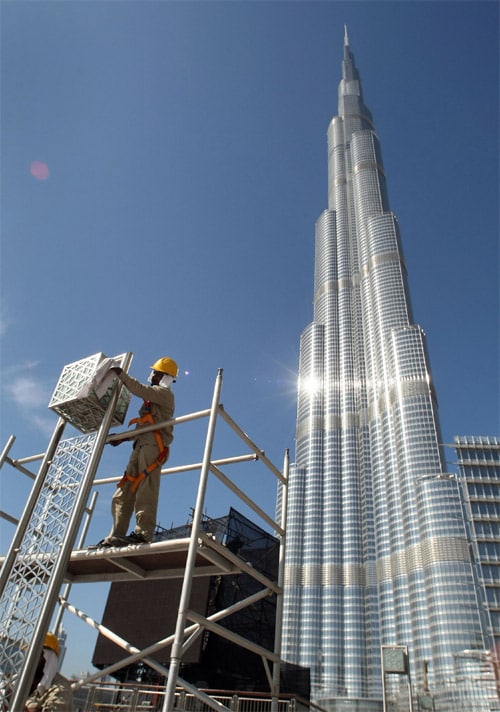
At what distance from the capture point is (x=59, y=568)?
20.9 feet

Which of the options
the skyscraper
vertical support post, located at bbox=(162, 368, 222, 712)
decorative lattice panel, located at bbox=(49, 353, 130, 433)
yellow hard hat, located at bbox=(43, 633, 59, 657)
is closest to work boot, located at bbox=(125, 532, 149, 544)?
vertical support post, located at bbox=(162, 368, 222, 712)

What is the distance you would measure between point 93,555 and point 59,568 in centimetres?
61

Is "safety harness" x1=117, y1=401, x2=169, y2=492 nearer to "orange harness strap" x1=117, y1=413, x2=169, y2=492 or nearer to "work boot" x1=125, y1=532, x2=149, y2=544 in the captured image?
"orange harness strap" x1=117, y1=413, x2=169, y2=492

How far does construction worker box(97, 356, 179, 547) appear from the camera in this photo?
7.19 metres

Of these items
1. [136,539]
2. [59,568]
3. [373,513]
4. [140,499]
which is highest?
[373,513]

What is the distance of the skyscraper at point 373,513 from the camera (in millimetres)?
114812

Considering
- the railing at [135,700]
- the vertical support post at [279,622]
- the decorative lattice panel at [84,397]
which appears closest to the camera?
the vertical support post at [279,622]

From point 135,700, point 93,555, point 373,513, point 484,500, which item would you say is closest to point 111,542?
point 93,555

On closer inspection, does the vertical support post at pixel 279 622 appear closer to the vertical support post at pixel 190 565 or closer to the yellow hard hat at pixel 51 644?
the vertical support post at pixel 190 565

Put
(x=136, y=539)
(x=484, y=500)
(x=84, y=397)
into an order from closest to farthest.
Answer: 1. (x=136, y=539)
2. (x=84, y=397)
3. (x=484, y=500)

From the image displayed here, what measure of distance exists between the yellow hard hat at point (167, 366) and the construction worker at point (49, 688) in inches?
163

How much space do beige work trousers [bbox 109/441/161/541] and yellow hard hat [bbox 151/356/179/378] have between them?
129cm

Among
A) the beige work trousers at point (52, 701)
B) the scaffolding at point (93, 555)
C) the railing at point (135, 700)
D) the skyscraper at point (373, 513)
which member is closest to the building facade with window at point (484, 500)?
the skyscraper at point (373, 513)

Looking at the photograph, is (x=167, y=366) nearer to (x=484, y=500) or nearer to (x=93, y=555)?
(x=93, y=555)
